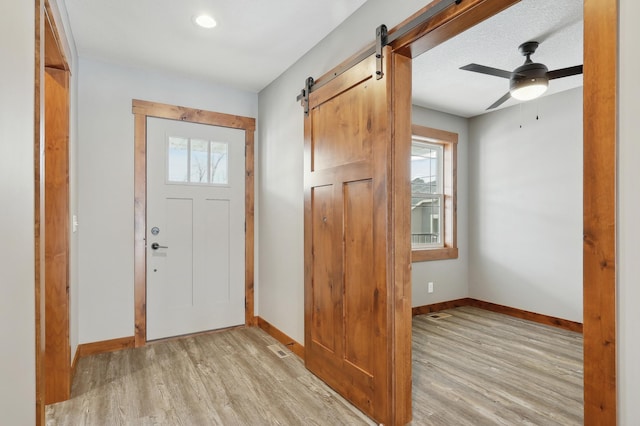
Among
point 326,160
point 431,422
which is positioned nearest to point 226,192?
point 326,160

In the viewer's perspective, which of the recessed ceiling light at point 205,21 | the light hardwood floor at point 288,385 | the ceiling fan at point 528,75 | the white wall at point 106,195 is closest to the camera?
the light hardwood floor at point 288,385

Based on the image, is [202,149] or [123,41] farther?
[202,149]

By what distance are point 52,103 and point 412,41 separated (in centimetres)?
232

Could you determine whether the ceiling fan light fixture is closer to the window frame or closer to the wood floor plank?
the window frame

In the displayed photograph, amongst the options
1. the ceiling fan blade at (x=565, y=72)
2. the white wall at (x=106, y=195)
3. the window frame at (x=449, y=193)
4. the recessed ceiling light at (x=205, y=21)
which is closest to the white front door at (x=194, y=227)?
the white wall at (x=106, y=195)

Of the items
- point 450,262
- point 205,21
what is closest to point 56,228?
point 205,21

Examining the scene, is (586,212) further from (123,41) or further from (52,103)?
(123,41)

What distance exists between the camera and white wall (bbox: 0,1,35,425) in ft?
3.27

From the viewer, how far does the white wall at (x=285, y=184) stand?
2.79m

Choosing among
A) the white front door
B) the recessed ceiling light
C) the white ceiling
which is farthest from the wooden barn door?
the white front door

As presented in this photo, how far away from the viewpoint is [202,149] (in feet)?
12.0
